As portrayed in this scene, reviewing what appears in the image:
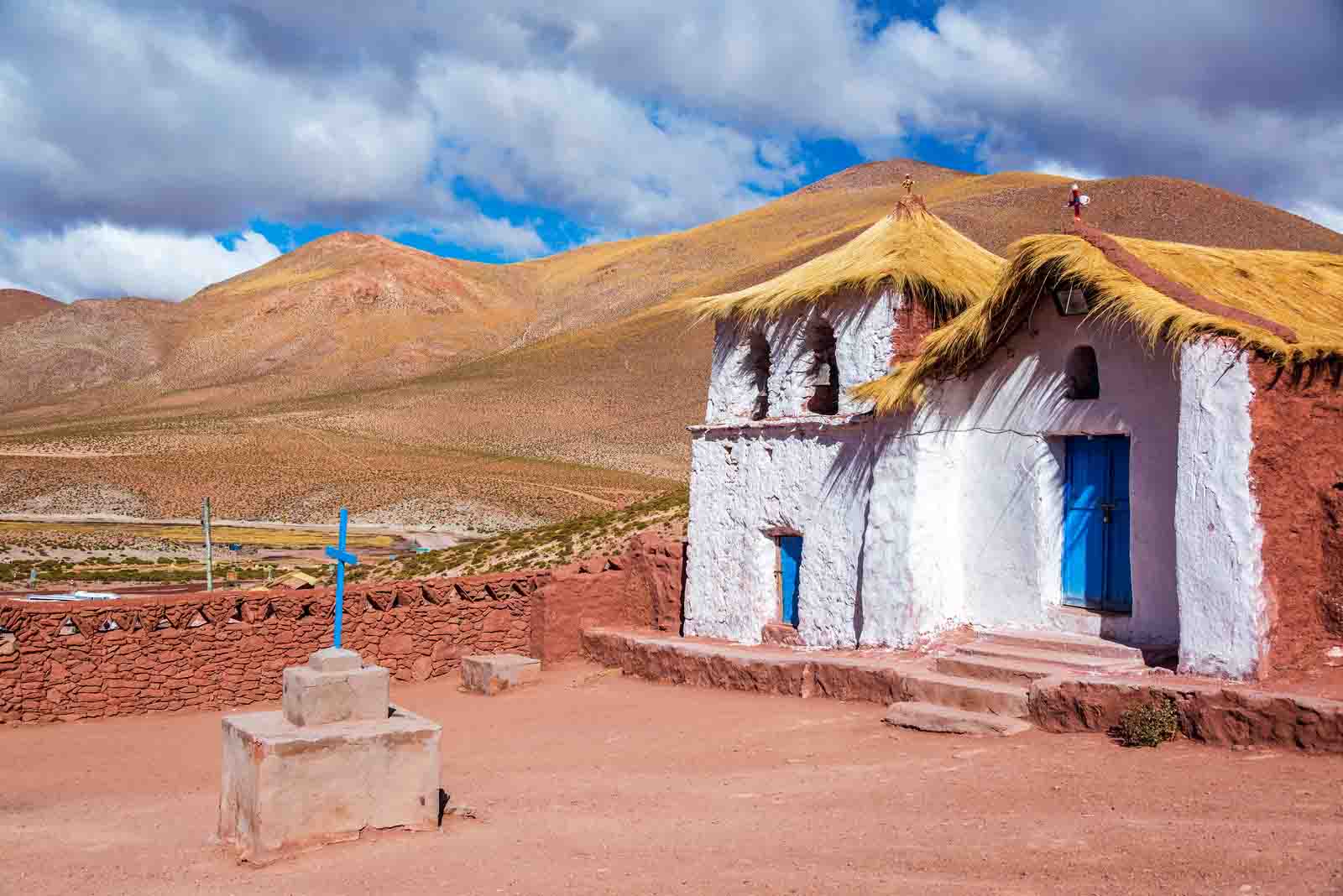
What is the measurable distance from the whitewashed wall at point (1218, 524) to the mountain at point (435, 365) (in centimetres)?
2009

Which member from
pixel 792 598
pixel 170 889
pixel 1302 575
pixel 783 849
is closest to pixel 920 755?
pixel 783 849

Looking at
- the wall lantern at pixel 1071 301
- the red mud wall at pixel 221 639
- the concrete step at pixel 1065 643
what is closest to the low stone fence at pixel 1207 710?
the concrete step at pixel 1065 643

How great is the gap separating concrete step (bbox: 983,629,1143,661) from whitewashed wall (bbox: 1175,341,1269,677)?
0.82m

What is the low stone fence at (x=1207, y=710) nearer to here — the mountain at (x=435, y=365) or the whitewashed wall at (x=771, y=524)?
the whitewashed wall at (x=771, y=524)

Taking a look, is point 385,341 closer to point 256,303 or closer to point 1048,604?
point 256,303

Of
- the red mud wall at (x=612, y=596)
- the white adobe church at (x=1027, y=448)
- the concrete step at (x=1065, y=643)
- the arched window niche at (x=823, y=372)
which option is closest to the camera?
the white adobe church at (x=1027, y=448)

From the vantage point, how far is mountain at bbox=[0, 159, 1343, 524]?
63.4m

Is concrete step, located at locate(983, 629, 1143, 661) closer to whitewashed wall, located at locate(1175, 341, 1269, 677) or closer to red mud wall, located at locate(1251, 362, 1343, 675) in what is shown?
whitewashed wall, located at locate(1175, 341, 1269, 677)

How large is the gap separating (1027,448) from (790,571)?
411 cm

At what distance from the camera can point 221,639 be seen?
49.5 feet

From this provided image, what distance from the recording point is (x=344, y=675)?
28.2ft

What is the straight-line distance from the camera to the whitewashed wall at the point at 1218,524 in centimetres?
1026

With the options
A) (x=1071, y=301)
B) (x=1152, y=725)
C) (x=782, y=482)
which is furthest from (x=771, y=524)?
(x=1152, y=725)

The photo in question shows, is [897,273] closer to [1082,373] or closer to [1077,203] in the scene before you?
[1077,203]
